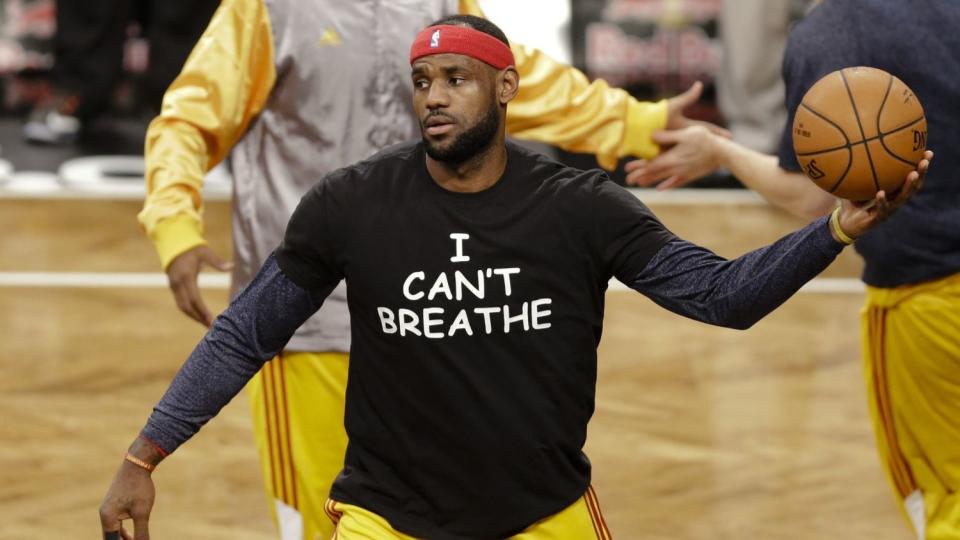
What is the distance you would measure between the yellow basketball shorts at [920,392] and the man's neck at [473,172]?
48.0 inches

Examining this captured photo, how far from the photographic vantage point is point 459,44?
3.29 m

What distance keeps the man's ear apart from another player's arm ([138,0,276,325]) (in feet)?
2.80

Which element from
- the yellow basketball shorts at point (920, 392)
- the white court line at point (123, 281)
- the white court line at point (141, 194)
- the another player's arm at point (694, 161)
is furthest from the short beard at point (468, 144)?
the white court line at point (141, 194)

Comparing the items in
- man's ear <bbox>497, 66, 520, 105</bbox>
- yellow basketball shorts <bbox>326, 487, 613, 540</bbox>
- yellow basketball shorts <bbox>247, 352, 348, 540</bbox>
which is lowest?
yellow basketball shorts <bbox>247, 352, 348, 540</bbox>

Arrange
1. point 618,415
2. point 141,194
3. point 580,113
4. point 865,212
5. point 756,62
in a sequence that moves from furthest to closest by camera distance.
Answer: point 756,62 → point 141,194 → point 618,415 → point 580,113 → point 865,212

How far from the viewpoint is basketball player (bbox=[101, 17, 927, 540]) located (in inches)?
129

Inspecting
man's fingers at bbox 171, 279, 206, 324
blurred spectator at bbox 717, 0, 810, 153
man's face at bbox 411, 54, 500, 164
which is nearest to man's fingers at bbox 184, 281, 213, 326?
man's fingers at bbox 171, 279, 206, 324

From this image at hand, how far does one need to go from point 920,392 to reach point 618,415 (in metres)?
2.28

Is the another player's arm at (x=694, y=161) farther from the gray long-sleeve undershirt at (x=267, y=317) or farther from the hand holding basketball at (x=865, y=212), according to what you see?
the hand holding basketball at (x=865, y=212)

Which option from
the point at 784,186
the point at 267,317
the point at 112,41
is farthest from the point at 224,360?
the point at 112,41

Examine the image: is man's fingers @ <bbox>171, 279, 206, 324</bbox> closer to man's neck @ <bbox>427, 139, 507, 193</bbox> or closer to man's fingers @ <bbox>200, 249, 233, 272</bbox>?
man's fingers @ <bbox>200, 249, 233, 272</bbox>

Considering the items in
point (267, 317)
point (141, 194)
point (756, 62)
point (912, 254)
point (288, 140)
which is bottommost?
point (141, 194)

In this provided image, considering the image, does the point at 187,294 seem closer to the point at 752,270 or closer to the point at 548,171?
the point at 548,171

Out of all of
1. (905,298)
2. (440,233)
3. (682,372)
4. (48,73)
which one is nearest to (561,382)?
(440,233)
